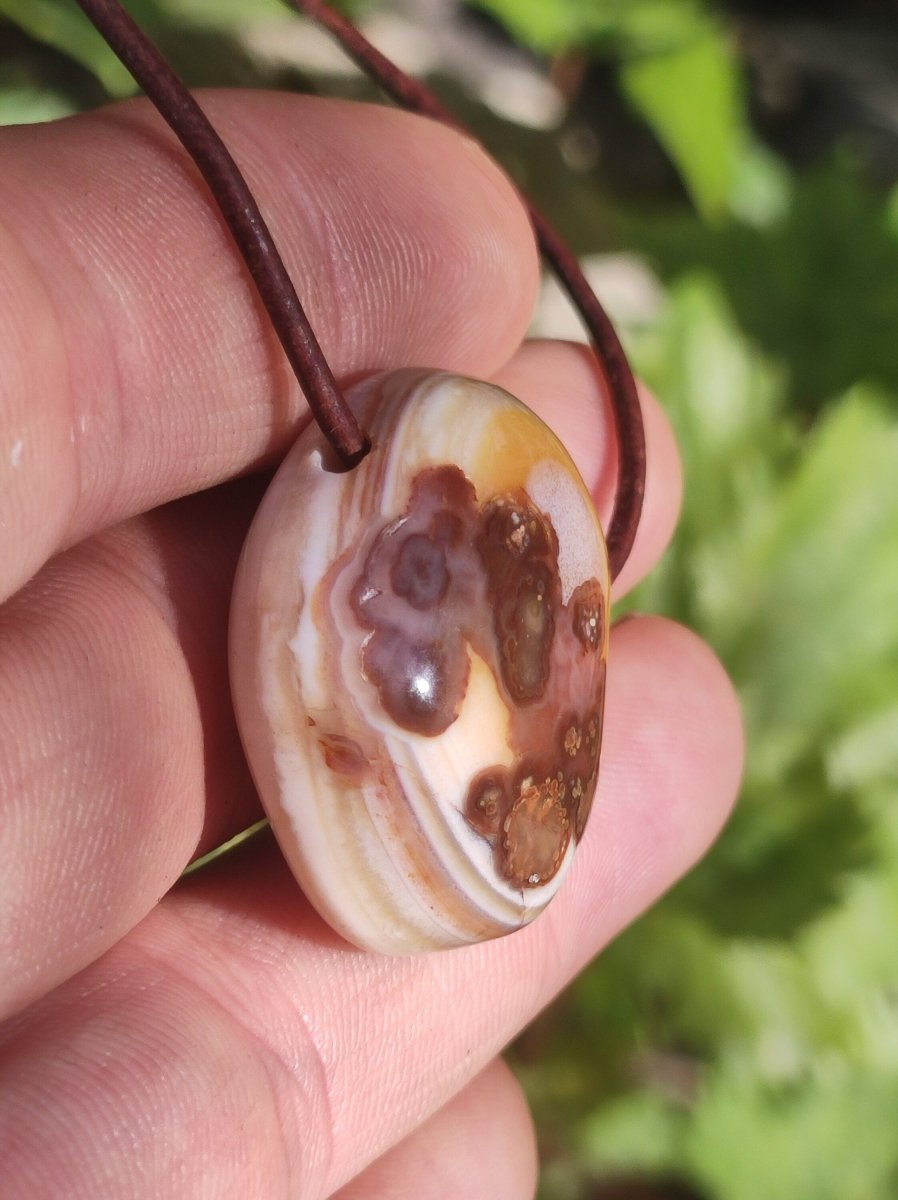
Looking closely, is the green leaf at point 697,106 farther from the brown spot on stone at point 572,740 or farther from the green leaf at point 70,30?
the brown spot on stone at point 572,740

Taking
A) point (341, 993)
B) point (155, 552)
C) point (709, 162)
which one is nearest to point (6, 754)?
point (155, 552)

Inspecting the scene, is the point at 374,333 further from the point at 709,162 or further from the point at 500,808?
the point at 709,162

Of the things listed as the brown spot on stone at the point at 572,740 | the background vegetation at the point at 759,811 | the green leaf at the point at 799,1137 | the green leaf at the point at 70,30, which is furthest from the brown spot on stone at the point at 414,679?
the green leaf at the point at 799,1137

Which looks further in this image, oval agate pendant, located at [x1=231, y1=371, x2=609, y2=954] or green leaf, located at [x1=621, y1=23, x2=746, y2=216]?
green leaf, located at [x1=621, y1=23, x2=746, y2=216]

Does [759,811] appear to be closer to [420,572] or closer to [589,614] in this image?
[589,614]

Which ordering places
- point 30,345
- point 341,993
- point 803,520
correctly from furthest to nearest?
point 803,520, point 341,993, point 30,345

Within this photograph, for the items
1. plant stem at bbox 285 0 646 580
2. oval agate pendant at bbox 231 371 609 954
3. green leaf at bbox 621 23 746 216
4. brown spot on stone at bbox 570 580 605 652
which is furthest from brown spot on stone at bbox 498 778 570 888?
green leaf at bbox 621 23 746 216

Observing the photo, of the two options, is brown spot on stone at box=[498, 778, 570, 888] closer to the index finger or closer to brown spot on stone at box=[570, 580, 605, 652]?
brown spot on stone at box=[570, 580, 605, 652]
